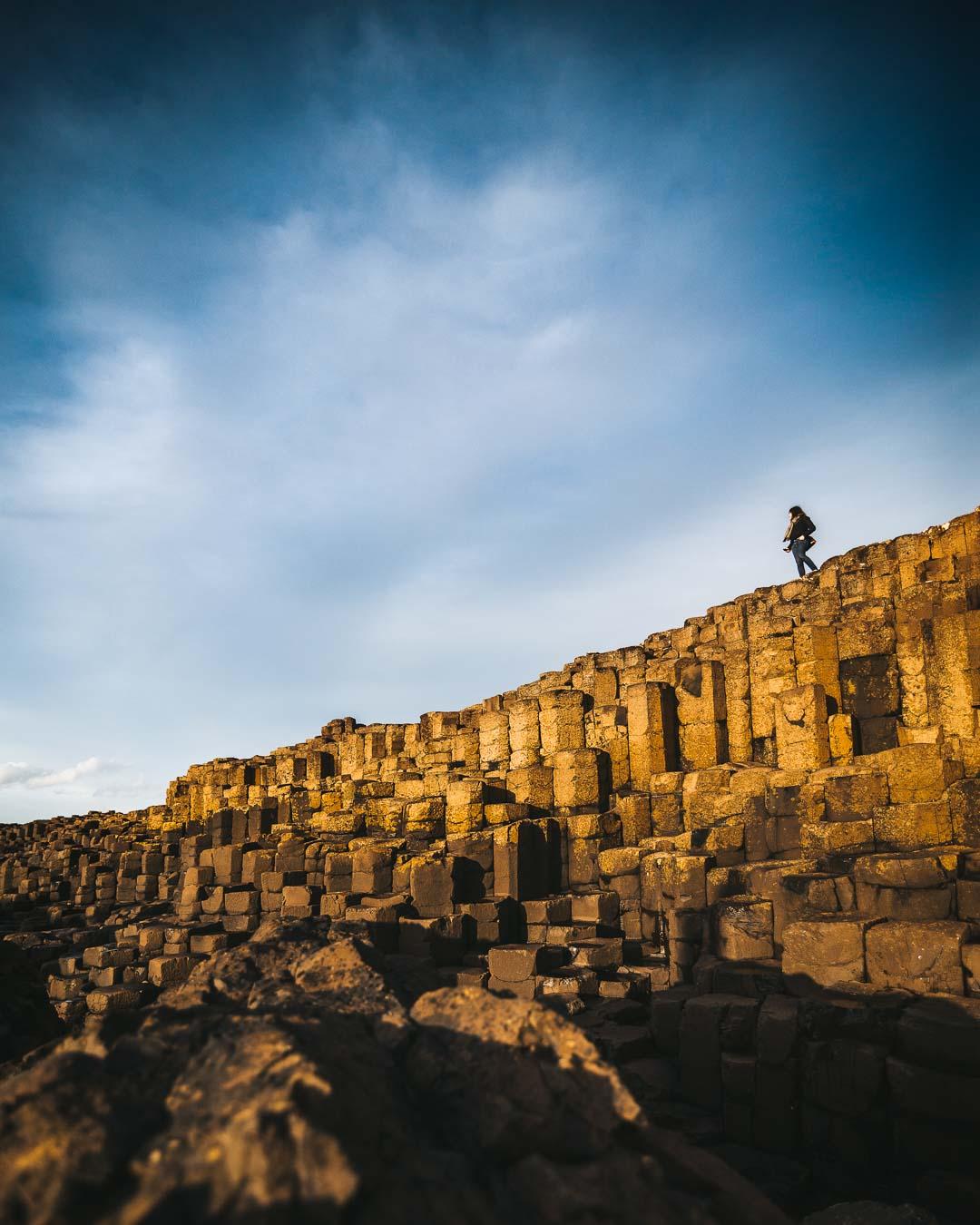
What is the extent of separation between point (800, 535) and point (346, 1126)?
25.5m

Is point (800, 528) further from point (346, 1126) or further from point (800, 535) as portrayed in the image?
point (346, 1126)

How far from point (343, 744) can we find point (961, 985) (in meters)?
26.7

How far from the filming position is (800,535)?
2562cm

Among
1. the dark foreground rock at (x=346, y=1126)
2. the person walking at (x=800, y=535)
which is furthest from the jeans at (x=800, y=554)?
the dark foreground rock at (x=346, y=1126)

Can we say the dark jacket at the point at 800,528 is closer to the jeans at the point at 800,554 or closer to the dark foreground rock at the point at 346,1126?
the jeans at the point at 800,554

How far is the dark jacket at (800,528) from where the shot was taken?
2542 centimetres

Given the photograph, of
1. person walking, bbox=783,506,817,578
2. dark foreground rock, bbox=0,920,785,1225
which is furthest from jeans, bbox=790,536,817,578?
dark foreground rock, bbox=0,920,785,1225

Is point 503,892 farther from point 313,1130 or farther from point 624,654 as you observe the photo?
point 313,1130

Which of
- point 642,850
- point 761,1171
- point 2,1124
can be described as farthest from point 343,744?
point 2,1124

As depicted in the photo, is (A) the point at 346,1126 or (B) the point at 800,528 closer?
(A) the point at 346,1126

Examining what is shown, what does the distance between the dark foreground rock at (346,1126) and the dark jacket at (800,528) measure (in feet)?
79.5

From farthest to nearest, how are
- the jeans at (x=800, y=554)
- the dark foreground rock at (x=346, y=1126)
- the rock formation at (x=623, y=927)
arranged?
the jeans at (x=800, y=554) → the rock formation at (x=623, y=927) → the dark foreground rock at (x=346, y=1126)

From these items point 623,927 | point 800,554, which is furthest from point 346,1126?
point 800,554

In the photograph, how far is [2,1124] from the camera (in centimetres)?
253
